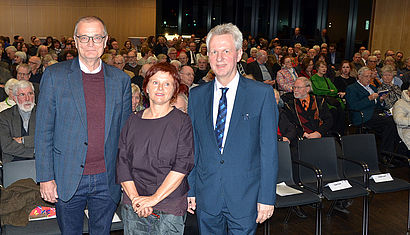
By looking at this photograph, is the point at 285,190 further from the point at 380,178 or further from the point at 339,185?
the point at 380,178

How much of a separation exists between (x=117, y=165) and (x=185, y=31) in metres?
18.9

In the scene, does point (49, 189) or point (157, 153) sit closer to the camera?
point (157, 153)

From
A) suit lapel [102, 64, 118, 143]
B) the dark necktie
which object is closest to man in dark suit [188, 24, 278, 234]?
the dark necktie

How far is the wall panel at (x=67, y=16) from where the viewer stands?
17766 mm

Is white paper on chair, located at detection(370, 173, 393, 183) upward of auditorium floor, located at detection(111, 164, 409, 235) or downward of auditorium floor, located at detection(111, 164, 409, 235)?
upward

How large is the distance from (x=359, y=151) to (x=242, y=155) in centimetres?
277

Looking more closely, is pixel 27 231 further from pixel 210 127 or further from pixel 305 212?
pixel 305 212

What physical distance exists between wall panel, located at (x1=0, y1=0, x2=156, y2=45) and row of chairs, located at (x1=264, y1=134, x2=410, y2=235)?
53.1ft

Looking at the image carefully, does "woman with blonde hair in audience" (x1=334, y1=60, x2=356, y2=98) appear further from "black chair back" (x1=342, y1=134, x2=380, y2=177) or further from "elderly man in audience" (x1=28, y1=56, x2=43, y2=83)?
"elderly man in audience" (x1=28, y1=56, x2=43, y2=83)

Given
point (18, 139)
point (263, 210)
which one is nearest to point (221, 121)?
point (263, 210)

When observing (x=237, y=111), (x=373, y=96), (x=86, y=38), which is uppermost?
(x=86, y=38)

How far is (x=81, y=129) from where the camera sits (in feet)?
7.68

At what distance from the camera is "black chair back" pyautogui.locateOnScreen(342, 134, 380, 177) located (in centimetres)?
458

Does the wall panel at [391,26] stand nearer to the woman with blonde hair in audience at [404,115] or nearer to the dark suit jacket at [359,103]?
the dark suit jacket at [359,103]
